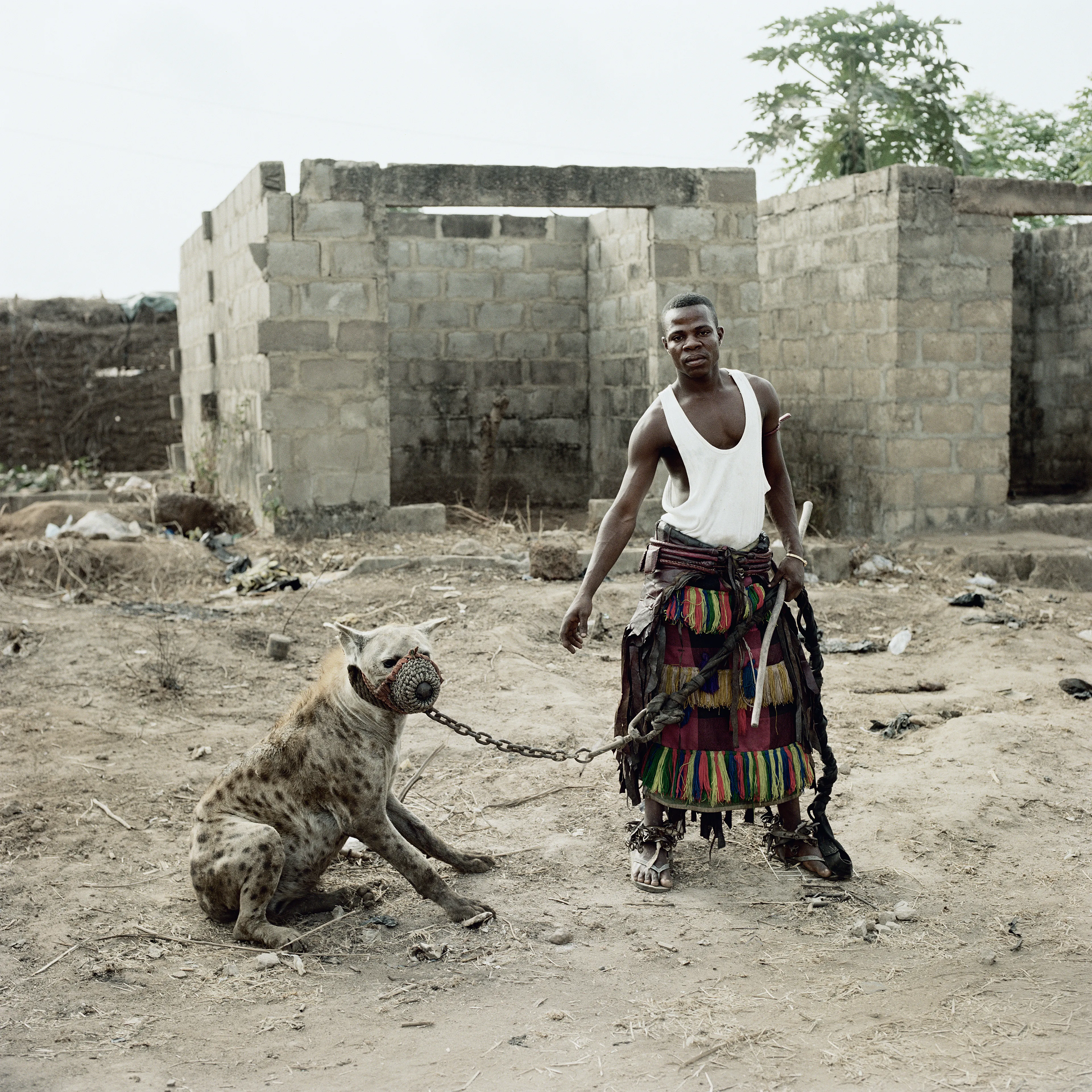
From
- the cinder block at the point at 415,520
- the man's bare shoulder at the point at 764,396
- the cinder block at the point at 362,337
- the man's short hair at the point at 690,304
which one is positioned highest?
the cinder block at the point at 362,337

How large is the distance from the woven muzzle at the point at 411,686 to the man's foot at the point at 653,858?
37.6 inches

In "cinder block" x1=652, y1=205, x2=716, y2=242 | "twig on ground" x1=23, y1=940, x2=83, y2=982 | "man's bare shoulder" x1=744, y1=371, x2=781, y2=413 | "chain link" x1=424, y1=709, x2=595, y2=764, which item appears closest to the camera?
"twig on ground" x1=23, y1=940, x2=83, y2=982

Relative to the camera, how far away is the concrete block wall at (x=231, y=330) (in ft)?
30.8

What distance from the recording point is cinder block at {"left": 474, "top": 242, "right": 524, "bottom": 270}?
11.9 meters

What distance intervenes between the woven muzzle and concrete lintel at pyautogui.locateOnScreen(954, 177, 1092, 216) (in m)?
7.55

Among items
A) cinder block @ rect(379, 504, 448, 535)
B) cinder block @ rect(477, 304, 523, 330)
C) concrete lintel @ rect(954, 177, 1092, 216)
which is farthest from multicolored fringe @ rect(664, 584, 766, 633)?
cinder block @ rect(477, 304, 523, 330)

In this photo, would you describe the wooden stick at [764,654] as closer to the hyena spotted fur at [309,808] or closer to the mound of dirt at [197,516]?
the hyena spotted fur at [309,808]


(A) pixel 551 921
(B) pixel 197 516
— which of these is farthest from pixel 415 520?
(A) pixel 551 921

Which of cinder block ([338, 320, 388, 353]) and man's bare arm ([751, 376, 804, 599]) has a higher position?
cinder block ([338, 320, 388, 353])

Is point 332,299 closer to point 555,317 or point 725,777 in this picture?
point 555,317

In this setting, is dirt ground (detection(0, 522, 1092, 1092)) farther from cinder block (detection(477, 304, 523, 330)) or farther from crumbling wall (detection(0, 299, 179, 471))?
crumbling wall (detection(0, 299, 179, 471))

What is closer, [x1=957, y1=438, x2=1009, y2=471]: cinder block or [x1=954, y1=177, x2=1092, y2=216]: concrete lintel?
[x1=954, y1=177, x2=1092, y2=216]: concrete lintel

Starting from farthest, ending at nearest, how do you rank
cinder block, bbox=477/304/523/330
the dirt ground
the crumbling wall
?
the crumbling wall → cinder block, bbox=477/304/523/330 → the dirt ground

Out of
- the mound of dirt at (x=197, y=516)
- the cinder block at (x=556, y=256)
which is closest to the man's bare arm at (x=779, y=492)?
the mound of dirt at (x=197, y=516)
